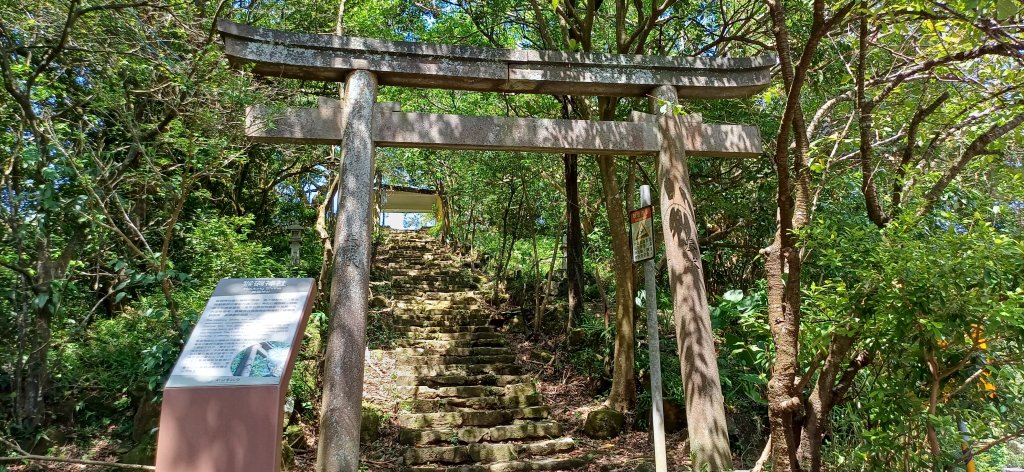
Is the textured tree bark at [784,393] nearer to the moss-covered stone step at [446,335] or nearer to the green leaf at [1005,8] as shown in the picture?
the green leaf at [1005,8]

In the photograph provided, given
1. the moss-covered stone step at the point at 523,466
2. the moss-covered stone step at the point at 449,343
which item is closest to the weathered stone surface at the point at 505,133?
the moss-covered stone step at the point at 523,466

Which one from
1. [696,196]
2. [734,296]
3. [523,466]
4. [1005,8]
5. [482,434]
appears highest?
[696,196]

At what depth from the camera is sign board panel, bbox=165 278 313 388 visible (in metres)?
3.08

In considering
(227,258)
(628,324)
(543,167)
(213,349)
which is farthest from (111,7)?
(543,167)

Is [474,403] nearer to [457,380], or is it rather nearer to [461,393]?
[461,393]

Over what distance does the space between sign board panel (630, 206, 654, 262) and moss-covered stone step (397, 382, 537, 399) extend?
139 inches

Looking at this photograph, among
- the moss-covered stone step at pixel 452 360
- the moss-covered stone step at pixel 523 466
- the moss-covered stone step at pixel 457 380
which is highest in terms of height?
the moss-covered stone step at pixel 452 360

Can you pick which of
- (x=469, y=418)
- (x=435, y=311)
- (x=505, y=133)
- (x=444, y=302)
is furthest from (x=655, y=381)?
(x=444, y=302)

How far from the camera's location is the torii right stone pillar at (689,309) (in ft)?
15.1

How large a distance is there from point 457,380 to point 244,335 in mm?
4569

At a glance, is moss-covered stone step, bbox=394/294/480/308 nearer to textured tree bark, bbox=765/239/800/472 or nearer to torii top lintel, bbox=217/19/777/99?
torii top lintel, bbox=217/19/777/99

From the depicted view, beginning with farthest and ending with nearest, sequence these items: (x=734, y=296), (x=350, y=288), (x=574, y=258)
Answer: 1. (x=574, y=258)
2. (x=734, y=296)
3. (x=350, y=288)

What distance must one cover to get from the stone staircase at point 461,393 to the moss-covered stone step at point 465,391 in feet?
0.04

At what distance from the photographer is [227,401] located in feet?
9.91
